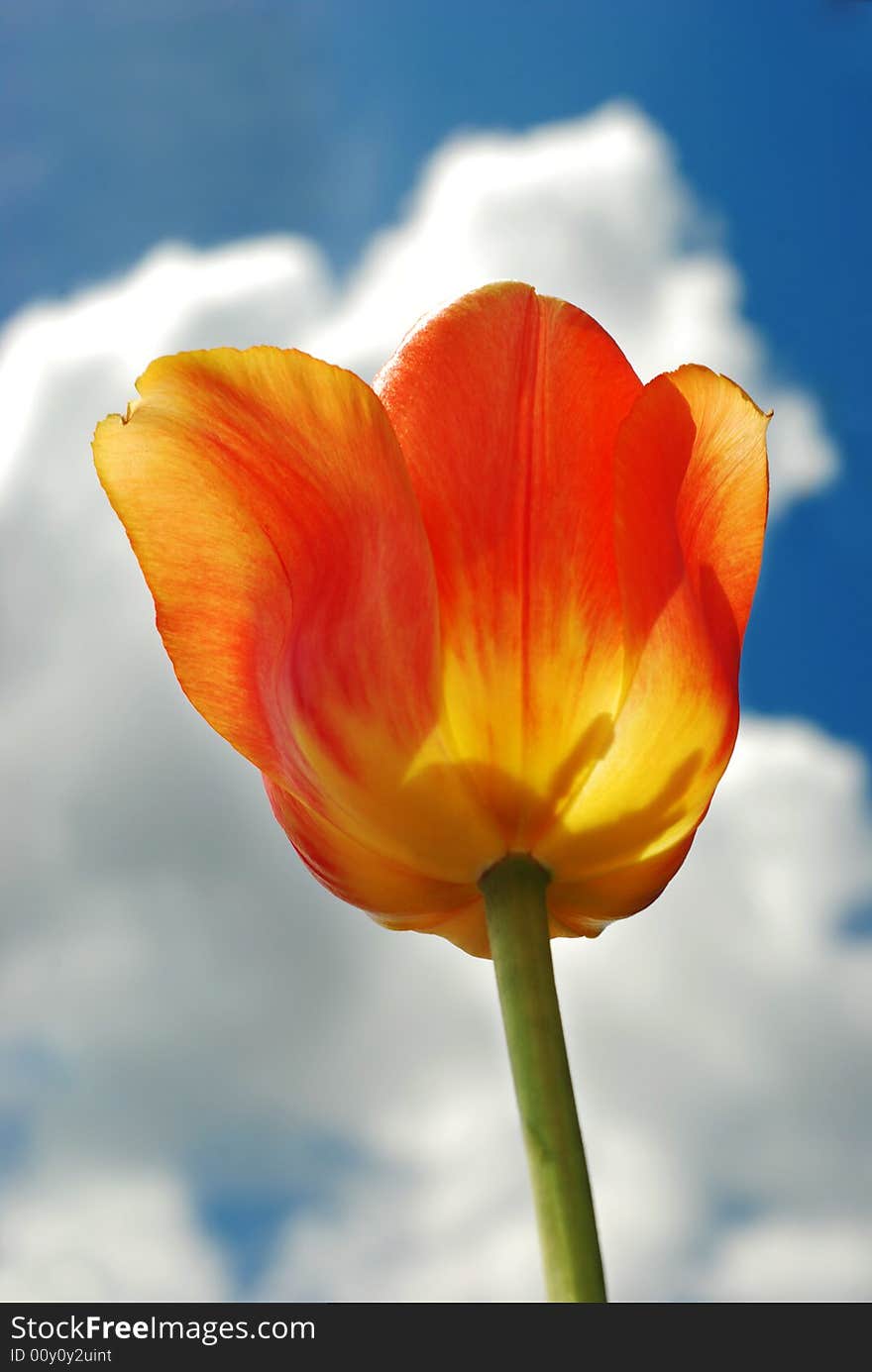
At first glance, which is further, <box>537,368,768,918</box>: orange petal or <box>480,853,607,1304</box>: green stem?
<box>537,368,768,918</box>: orange petal

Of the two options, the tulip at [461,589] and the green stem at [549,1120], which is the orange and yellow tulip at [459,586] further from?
the green stem at [549,1120]

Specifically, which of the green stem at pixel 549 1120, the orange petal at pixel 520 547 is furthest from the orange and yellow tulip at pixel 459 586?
the green stem at pixel 549 1120

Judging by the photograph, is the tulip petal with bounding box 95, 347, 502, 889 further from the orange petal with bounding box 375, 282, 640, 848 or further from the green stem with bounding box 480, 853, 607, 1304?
the green stem with bounding box 480, 853, 607, 1304

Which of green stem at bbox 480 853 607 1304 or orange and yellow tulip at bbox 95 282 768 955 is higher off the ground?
orange and yellow tulip at bbox 95 282 768 955

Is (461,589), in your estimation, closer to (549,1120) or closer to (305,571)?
(305,571)

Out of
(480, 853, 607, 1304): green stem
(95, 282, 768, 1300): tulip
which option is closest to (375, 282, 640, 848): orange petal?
(95, 282, 768, 1300): tulip
